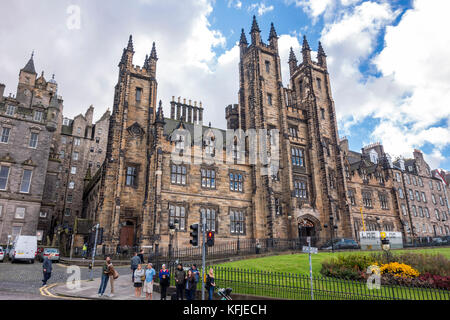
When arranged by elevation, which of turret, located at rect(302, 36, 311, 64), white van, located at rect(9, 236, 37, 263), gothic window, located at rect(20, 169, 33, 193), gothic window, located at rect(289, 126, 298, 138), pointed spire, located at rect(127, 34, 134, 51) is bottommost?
white van, located at rect(9, 236, 37, 263)

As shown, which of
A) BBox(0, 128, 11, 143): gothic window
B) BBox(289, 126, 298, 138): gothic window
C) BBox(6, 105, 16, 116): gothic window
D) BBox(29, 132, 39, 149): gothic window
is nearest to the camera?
BBox(0, 128, 11, 143): gothic window

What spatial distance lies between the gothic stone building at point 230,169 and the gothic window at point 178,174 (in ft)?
0.33

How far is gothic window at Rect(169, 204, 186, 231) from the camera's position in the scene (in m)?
30.0

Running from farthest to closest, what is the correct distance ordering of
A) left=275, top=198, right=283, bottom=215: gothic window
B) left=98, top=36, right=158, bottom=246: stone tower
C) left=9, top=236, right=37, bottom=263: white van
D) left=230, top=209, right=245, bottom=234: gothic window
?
left=275, top=198, right=283, bottom=215: gothic window
left=230, top=209, right=245, bottom=234: gothic window
left=98, top=36, right=158, bottom=246: stone tower
left=9, top=236, right=37, bottom=263: white van

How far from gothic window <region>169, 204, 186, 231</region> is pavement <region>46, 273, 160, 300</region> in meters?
11.8

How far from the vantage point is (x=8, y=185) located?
36.4 metres

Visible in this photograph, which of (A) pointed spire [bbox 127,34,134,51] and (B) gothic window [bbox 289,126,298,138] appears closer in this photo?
(A) pointed spire [bbox 127,34,134,51]

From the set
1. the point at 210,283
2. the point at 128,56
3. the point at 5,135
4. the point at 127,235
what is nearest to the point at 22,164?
the point at 5,135

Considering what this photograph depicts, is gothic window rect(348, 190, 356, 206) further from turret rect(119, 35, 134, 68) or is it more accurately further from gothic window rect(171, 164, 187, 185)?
turret rect(119, 35, 134, 68)

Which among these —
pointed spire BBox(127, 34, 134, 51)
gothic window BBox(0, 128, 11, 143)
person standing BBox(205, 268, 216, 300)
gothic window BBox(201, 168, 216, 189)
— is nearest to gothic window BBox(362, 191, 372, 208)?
gothic window BBox(201, 168, 216, 189)

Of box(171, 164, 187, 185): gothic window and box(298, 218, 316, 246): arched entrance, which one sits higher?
box(171, 164, 187, 185): gothic window

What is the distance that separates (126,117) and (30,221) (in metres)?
17.1
